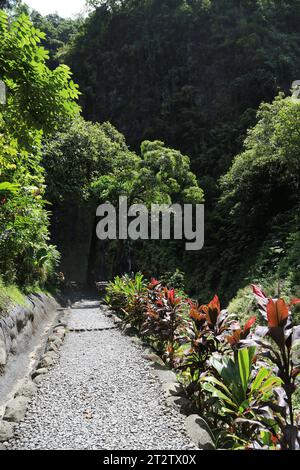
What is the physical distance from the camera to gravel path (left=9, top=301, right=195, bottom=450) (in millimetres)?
2785

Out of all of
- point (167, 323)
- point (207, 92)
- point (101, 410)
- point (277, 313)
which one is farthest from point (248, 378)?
point (207, 92)

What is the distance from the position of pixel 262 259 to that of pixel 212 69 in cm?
2283

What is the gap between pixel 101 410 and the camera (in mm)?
3400

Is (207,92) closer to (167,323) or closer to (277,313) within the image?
(167,323)

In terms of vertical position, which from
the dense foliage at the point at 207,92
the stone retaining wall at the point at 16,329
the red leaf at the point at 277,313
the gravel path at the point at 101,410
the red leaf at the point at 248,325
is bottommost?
the gravel path at the point at 101,410

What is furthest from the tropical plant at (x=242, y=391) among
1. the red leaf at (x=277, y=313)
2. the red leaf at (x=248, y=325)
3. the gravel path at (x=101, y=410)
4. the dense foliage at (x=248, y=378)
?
the red leaf at (x=277, y=313)

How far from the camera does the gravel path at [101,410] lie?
2.79m

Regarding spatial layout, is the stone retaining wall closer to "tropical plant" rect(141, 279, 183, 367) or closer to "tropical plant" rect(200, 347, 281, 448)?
"tropical plant" rect(141, 279, 183, 367)

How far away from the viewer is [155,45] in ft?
102

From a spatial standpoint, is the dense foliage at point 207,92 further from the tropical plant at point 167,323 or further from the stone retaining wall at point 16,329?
the stone retaining wall at point 16,329

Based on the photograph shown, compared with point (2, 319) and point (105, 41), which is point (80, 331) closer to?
point (2, 319)

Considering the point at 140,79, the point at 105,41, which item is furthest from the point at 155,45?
the point at 105,41

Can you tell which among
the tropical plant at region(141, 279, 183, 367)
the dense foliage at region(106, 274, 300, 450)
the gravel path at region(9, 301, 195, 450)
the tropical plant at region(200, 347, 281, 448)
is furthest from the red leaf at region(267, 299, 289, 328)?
the tropical plant at region(141, 279, 183, 367)

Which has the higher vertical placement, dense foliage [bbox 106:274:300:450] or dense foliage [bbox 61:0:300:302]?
dense foliage [bbox 61:0:300:302]
